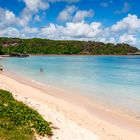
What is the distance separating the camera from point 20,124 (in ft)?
37.5

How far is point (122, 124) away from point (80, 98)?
9.56 metres

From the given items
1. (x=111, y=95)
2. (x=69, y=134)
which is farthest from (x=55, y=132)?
(x=111, y=95)

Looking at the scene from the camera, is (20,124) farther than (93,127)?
No

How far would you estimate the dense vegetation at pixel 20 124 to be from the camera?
10.4 metres

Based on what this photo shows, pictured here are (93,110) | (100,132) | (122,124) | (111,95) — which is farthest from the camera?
(111,95)

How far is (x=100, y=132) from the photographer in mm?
13719

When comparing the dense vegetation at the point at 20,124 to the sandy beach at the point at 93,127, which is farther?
the sandy beach at the point at 93,127

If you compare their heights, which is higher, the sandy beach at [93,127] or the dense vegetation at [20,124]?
the dense vegetation at [20,124]

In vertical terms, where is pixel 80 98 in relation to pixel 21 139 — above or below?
below

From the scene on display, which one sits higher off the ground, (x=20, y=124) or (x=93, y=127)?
(x=20, y=124)

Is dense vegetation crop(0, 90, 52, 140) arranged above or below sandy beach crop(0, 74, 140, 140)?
above

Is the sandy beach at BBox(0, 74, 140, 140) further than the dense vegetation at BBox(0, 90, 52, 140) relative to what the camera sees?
Yes

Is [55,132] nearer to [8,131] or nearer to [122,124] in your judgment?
[8,131]

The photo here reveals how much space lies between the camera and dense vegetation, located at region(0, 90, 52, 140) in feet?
34.1
